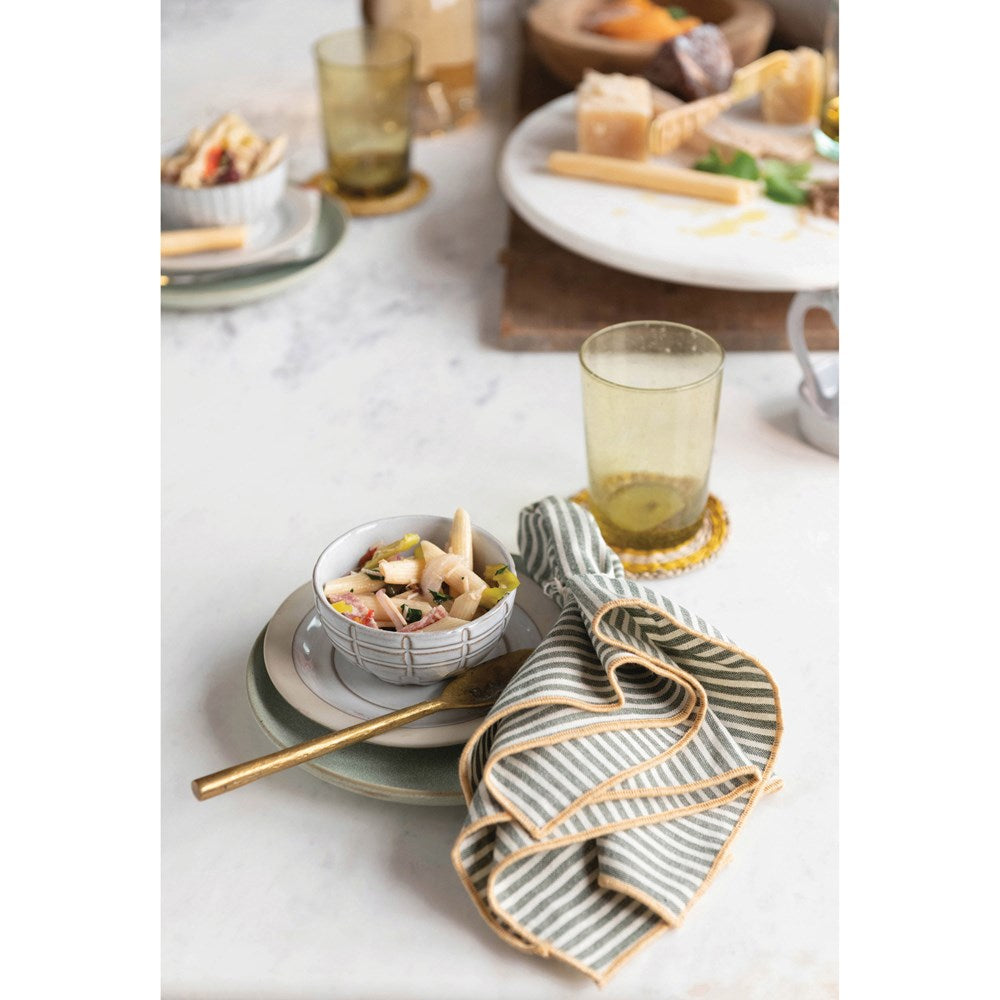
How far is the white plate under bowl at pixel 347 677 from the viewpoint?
686 mm

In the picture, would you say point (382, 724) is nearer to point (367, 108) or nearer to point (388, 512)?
point (388, 512)

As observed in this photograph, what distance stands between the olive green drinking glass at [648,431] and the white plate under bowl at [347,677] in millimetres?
126

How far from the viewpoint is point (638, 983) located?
59 cm

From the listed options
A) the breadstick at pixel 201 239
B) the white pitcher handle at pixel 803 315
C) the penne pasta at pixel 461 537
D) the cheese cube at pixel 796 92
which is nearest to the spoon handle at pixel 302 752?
the penne pasta at pixel 461 537

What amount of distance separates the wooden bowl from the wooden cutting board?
377 mm

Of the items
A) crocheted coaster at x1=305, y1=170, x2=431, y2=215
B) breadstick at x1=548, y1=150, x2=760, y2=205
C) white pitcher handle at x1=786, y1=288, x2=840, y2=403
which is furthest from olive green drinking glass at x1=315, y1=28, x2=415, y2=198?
white pitcher handle at x1=786, y1=288, x2=840, y2=403

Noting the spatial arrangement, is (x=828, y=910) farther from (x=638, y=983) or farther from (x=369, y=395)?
(x=369, y=395)

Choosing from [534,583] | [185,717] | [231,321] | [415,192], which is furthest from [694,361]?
[415,192]

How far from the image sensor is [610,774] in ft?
2.08

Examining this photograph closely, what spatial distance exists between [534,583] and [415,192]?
2.68 feet

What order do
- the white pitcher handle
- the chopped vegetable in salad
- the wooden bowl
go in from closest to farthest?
1. the chopped vegetable in salad
2. the white pitcher handle
3. the wooden bowl

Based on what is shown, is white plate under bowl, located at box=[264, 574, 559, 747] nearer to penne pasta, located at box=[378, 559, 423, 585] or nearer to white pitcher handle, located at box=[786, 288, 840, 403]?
penne pasta, located at box=[378, 559, 423, 585]

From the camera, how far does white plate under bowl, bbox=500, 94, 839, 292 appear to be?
1.14m

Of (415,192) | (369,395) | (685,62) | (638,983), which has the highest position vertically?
(685,62)
